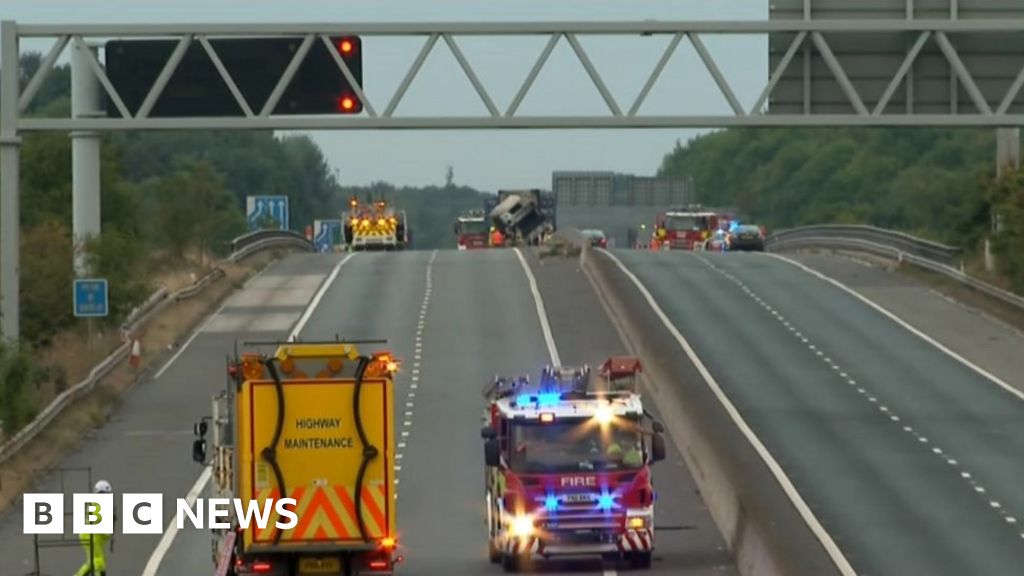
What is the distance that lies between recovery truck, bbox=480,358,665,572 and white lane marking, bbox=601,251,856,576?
2.50 metres

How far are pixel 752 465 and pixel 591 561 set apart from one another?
230 inches

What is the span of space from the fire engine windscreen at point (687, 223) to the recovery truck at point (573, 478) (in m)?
77.7

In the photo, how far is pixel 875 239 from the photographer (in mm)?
88188

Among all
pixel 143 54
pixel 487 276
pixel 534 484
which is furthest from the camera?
pixel 487 276

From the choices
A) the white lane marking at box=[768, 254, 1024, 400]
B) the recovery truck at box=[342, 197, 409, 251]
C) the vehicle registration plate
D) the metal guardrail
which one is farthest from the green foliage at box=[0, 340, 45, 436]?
the recovery truck at box=[342, 197, 409, 251]

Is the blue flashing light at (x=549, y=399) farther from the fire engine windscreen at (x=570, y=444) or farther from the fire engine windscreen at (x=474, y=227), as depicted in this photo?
the fire engine windscreen at (x=474, y=227)

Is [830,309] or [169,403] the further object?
[830,309]

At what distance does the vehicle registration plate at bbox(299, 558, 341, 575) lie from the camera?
2803 cm

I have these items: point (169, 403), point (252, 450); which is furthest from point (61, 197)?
point (252, 450)

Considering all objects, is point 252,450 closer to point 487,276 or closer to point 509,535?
point 509,535

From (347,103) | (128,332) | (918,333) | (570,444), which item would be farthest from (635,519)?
(918,333)

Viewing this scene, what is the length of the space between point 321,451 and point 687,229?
272 ft

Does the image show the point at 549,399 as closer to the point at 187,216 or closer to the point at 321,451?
the point at 321,451

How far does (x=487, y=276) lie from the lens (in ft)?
257
